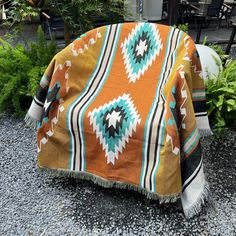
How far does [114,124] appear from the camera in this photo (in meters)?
2.01

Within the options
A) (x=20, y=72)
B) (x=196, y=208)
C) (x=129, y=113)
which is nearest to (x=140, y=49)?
(x=129, y=113)

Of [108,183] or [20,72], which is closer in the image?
[108,183]

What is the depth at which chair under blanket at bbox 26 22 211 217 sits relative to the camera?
6.23 ft

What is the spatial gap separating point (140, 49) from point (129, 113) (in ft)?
2.11

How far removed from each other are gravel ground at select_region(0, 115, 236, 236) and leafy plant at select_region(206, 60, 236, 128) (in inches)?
16.7

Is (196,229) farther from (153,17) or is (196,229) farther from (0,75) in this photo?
(153,17)

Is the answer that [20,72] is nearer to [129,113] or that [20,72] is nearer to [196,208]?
[129,113]

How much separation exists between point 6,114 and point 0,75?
0.44 metres

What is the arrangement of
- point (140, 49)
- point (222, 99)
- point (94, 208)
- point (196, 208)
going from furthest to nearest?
point (222, 99) < point (140, 49) < point (94, 208) < point (196, 208)

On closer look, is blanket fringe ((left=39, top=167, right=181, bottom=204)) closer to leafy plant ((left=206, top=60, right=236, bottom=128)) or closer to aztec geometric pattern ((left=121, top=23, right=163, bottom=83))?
aztec geometric pattern ((left=121, top=23, right=163, bottom=83))

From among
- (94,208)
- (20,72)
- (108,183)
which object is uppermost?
(20,72)

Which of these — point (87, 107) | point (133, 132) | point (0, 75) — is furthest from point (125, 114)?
point (0, 75)

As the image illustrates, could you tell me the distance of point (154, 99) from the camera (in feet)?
7.02

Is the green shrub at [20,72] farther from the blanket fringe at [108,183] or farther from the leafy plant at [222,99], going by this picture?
the leafy plant at [222,99]
